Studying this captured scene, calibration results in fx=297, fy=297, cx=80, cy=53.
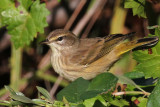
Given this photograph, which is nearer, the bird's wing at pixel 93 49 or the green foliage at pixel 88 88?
the green foliage at pixel 88 88

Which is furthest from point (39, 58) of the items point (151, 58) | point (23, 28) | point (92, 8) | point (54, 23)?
point (151, 58)

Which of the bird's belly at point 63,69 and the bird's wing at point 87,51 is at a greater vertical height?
the bird's wing at point 87,51

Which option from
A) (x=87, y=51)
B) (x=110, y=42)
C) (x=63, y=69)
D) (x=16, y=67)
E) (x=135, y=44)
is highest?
(x=135, y=44)

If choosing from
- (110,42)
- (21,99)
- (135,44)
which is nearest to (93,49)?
(110,42)

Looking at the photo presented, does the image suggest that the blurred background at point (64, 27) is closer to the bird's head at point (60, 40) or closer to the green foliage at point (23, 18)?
the bird's head at point (60, 40)

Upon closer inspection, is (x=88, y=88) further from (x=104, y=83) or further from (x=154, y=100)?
(x=154, y=100)

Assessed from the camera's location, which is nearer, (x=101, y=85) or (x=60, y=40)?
(x=101, y=85)

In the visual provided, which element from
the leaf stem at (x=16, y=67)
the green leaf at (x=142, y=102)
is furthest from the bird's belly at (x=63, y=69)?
the green leaf at (x=142, y=102)

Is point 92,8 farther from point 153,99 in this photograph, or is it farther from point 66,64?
point 153,99
